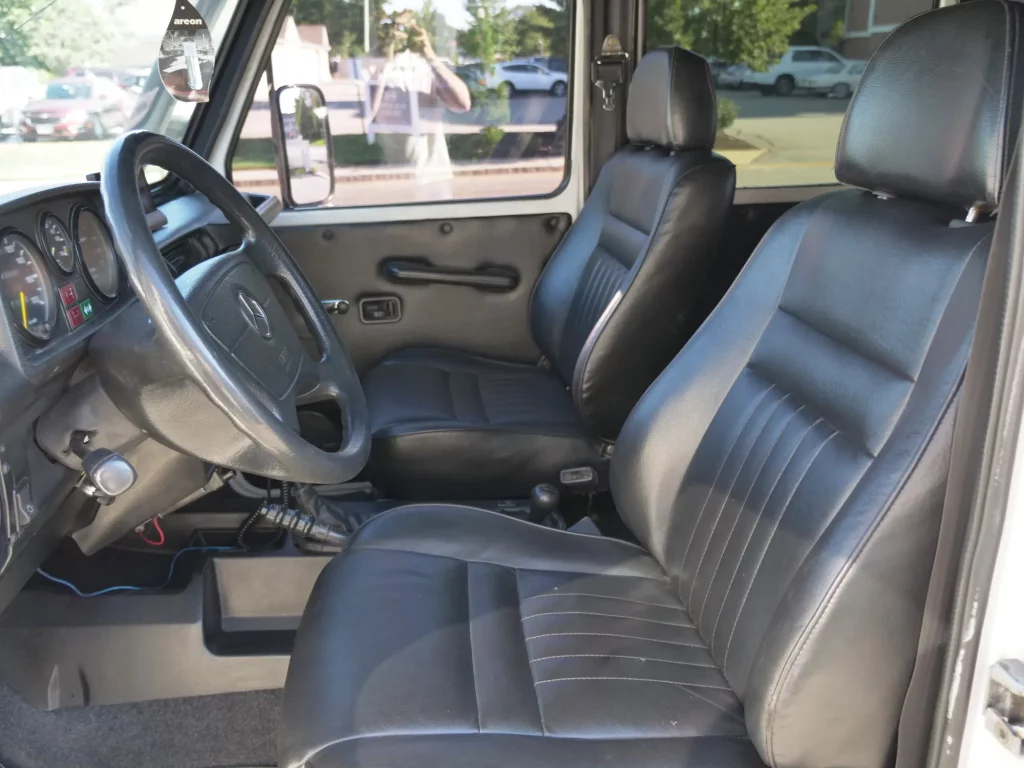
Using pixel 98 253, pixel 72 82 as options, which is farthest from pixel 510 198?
pixel 98 253

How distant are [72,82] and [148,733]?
1224mm

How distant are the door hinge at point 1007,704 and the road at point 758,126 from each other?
1.84 metres

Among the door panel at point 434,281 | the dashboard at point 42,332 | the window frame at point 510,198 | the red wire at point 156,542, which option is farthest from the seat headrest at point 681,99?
the red wire at point 156,542

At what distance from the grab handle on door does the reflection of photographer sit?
0.20 meters

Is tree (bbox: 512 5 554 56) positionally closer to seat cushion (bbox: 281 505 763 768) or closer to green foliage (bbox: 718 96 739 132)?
green foliage (bbox: 718 96 739 132)

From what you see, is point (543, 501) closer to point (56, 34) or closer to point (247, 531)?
point (247, 531)

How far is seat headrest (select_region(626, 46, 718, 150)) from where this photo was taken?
1.88 metres

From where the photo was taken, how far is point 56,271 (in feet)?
4.37

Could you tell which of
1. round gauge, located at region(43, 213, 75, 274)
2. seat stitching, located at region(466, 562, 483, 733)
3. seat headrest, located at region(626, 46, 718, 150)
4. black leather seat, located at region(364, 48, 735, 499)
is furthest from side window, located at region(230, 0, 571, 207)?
seat stitching, located at region(466, 562, 483, 733)

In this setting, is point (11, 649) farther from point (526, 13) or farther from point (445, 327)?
point (526, 13)

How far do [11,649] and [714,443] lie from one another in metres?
1.33

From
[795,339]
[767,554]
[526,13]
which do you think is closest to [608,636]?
[767,554]

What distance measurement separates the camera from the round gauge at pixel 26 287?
120 cm

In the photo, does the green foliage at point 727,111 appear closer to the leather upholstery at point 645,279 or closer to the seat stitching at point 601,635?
the leather upholstery at point 645,279
